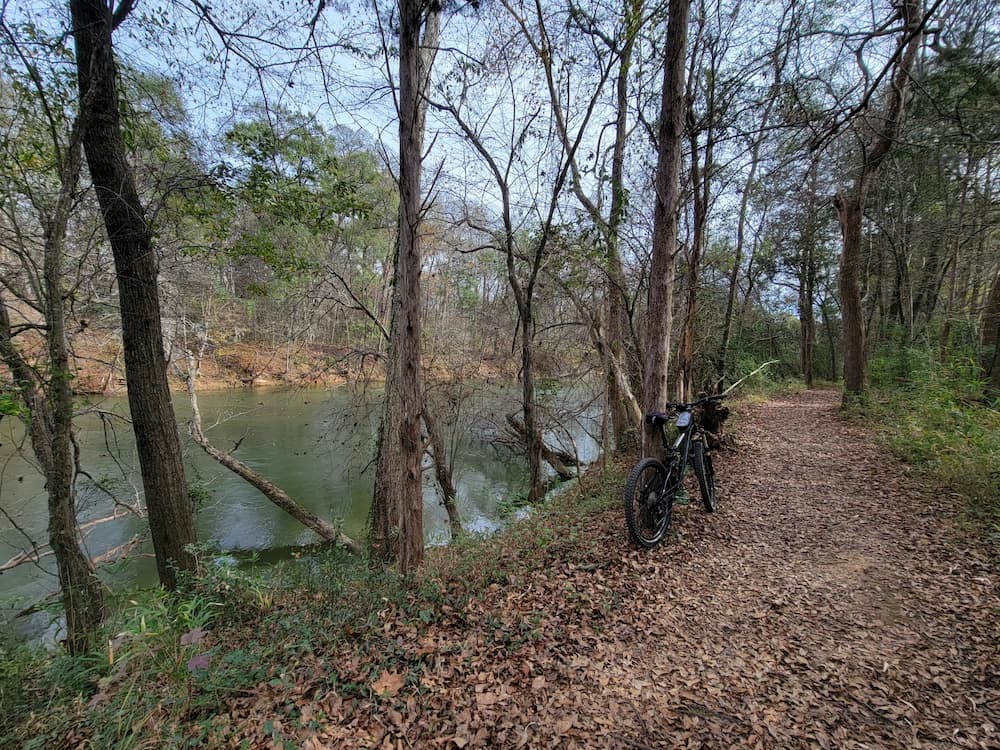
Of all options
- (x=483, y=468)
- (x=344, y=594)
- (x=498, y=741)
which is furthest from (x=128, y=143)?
(x=483, y=468)

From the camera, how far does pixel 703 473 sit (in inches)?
154

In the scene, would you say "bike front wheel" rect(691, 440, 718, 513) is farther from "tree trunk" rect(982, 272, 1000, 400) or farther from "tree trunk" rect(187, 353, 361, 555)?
"tree trunk" rect(187, 353, 361, 555)

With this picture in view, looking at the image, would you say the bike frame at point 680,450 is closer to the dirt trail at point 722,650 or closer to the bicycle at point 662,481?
the bicycle at point 662,481

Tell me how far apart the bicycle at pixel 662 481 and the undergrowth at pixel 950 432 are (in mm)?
2063

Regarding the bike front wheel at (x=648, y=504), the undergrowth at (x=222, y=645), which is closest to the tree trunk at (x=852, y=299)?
the bike front wheel at (x=648, y=504)

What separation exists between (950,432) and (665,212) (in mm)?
4641

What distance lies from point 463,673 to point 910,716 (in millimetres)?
2146

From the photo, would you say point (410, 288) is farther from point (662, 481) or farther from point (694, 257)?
point (694, 257)

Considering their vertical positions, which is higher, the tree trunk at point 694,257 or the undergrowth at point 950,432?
the tree trunk at point 694,257

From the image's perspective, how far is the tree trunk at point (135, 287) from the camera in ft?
10.9

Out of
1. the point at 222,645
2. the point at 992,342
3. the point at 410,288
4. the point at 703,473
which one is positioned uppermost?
the point at 410,288

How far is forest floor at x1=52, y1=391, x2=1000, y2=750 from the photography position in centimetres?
177

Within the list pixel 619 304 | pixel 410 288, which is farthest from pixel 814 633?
pixel 619 304

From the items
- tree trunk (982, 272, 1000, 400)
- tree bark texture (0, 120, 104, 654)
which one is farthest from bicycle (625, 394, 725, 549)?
tree trunk (982, 272, 1000, 400)
